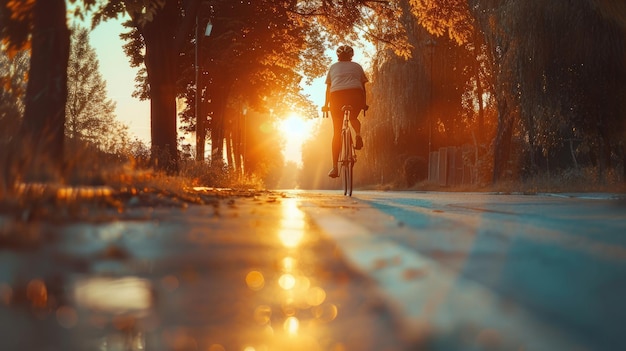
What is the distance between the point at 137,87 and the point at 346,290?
38264 millimetres

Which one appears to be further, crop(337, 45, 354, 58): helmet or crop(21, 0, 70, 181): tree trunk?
crop(337, 45, 354, 58): helmet

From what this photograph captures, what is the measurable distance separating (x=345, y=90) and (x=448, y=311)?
991 centimetres

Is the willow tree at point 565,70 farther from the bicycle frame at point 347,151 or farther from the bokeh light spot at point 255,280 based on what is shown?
the bokeh light spot at point 255,280

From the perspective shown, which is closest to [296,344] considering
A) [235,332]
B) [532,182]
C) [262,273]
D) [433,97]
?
[235,332]

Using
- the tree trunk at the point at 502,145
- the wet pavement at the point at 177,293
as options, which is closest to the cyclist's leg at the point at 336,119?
the wet pavement at the point at 177,293

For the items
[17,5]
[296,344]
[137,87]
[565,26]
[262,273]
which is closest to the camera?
[296,344]

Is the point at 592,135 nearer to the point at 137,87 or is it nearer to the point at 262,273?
the point at 262,273

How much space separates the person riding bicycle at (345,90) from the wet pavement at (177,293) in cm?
804

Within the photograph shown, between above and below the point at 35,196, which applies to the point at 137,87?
above

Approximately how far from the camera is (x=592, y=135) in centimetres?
1858

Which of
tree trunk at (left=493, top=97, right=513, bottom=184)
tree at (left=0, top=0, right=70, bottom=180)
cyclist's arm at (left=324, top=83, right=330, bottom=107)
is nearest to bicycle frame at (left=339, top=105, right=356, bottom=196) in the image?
cyclist's arm at (left=324, top=83, right=330, bottom=107)

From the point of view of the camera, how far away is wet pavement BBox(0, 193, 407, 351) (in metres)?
1.77

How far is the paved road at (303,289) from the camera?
5.93 feet

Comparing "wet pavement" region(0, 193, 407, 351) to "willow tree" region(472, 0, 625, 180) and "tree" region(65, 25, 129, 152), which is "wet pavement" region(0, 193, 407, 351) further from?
"tree" region(65, 25, 129, 152)
